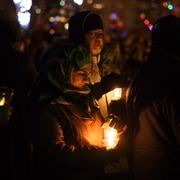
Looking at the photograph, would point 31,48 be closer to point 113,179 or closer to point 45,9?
point 45,9

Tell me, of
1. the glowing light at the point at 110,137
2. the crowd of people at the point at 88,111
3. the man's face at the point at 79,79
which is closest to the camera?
the crowd of people at the point at 88,111

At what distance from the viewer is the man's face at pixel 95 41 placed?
5.41 metres

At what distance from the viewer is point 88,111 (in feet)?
15.4

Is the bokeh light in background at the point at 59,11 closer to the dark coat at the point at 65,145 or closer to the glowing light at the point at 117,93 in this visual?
the glowing light at the point at 117,93

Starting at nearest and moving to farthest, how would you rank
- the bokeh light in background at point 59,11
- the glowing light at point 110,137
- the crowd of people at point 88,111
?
the crowd of people at point 88,111 → the glowing light at point 110,137 → the bokeh light in background at point 59,11

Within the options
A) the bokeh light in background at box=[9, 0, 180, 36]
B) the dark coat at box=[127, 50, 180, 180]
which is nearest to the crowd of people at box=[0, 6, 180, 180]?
the dark coat at box=[127, 50, 180, 180]

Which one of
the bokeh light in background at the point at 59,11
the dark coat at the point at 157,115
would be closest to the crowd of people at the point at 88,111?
the dark coat at the point at 157,115

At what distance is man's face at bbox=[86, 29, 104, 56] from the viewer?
5.41 m

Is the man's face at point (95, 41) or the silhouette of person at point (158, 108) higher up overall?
the man's face at point (95, 41)

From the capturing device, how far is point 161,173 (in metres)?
4.14

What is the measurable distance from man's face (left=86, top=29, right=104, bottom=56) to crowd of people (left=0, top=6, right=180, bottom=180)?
0.01m

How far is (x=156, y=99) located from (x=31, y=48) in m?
9.50

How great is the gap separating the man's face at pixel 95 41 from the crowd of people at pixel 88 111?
0.04ft

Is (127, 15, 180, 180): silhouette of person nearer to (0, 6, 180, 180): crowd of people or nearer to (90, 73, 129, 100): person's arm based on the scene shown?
(0, 6, 180, 180): crowd of people
